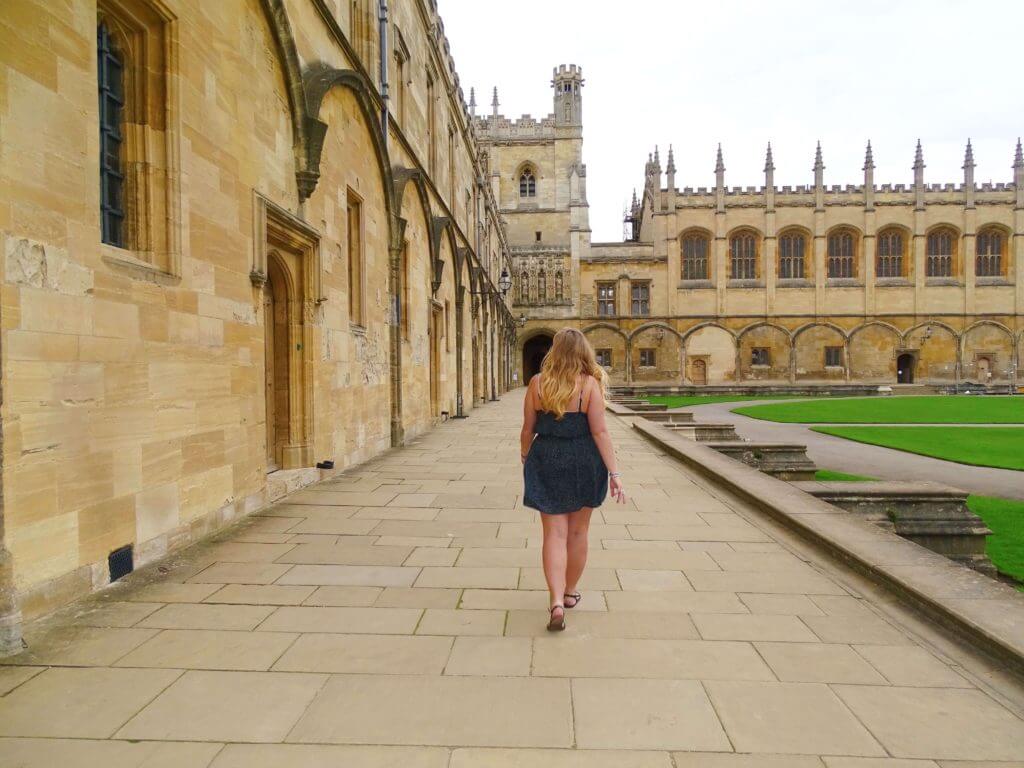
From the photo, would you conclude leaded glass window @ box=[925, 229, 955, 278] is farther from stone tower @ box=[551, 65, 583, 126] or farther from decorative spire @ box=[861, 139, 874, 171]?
stone tower @ box=[551, 65, 583, 126]

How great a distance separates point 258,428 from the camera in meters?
5.73

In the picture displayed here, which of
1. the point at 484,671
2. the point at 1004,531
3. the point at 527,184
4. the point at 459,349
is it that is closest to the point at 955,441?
the point at 1004,531

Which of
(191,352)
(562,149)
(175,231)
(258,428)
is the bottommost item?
(258,428)

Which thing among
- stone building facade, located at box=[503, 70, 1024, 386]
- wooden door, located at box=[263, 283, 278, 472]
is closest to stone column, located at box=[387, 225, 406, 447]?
wooden door, located at box=[263, 283, 278, 472]

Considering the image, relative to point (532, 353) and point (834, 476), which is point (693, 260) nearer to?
point (532, 353)

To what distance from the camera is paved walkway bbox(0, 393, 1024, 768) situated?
2193mm

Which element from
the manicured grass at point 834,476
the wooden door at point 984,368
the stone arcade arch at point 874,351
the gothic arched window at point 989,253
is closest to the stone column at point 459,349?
the manicured grass at point 834,476

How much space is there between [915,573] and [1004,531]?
3.13 meters

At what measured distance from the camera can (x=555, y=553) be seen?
3230mm

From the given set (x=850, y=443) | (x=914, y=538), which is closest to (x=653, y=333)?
(x=850, y=443)

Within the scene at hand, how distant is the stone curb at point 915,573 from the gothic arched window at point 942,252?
46210 mm

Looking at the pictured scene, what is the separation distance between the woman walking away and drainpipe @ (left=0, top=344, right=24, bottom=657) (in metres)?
2.45

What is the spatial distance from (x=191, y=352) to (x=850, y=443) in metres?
11.9

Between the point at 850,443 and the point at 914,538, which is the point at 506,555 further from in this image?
the point at 850,443
